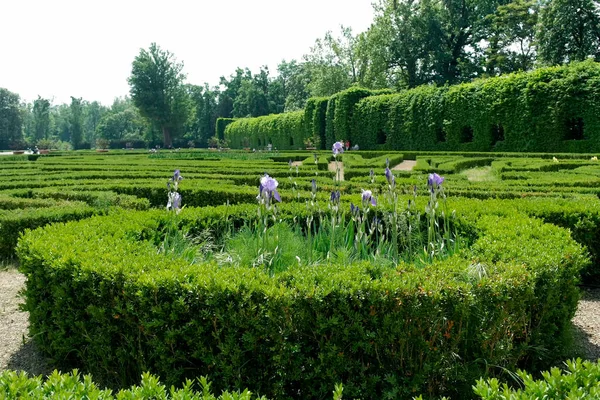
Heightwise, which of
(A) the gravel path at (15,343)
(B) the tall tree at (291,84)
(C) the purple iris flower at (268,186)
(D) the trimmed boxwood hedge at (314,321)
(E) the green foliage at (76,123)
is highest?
(B) the tall tree at (291,84)

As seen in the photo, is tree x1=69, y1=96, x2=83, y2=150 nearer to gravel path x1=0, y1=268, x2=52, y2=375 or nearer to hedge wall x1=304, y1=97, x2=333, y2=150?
hedge wall x1=304, y1=97, x2=333, y2=150

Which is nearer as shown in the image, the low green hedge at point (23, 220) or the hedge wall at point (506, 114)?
the low green hedge at point (23, 220)

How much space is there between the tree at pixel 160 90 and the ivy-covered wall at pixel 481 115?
103 ft

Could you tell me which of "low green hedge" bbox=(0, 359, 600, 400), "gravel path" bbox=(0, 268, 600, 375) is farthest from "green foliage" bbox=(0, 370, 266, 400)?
"gravel path" bbox=(0, 268, 600, 375)

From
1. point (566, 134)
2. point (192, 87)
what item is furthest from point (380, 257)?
point (192, 87)

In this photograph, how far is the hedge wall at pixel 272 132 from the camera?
36.1 metres

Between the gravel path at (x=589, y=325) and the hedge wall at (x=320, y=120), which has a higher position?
the hedge wall at (x=320, y=120)

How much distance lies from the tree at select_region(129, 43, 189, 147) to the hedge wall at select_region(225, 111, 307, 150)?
1013 cm

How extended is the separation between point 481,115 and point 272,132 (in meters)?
22.7

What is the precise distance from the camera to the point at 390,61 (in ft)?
137

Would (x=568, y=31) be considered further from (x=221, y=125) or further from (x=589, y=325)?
(x=221, y=125)

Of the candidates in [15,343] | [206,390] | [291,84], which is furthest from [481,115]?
[291,84]

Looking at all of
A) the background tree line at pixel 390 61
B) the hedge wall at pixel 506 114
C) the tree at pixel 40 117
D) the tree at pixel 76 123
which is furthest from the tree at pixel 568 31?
the tree at pixel 40 117

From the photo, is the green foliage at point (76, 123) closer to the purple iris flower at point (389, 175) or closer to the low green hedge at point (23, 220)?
the low green hedge at point (23, 220)
